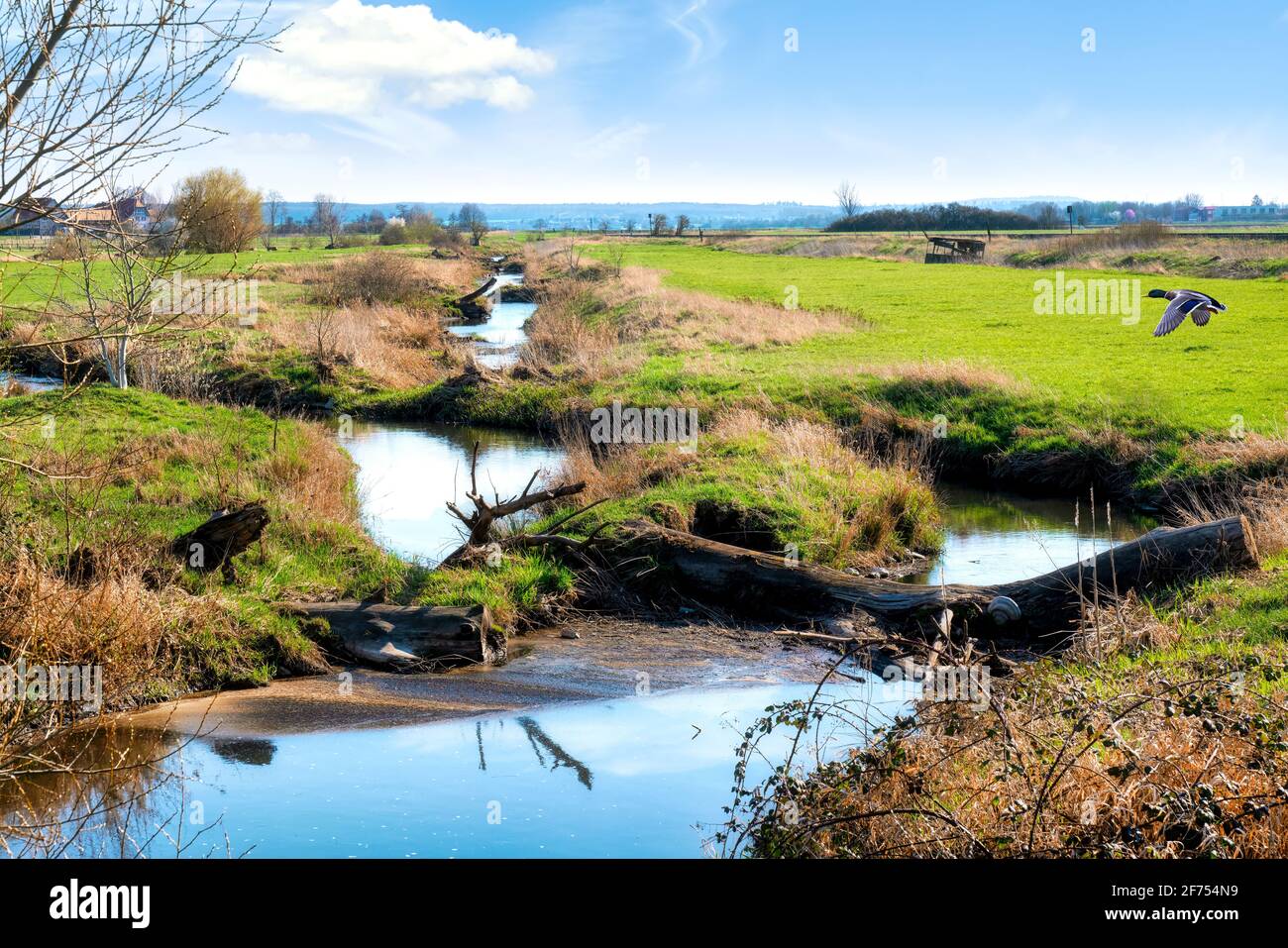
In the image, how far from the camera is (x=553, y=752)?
9.16 meters

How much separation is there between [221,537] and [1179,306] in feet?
38.2

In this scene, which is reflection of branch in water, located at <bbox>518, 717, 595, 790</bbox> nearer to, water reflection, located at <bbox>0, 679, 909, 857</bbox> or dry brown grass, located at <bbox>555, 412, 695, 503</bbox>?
water reflection, located at <bbox>0, 679, 909, 857</bbox>

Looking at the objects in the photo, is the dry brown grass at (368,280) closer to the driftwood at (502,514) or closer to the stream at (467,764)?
the driftwood at (502,514)

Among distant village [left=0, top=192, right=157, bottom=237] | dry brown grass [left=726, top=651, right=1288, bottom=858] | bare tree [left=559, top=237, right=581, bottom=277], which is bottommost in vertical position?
dry brown grass [left=726, top=651, right=1288, bottom=858]

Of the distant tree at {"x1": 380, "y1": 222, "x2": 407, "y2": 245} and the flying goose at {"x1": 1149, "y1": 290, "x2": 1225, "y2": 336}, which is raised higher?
the distant tree at {"x1": 380, "y1": 222, "x2": 407, "y2": 245}

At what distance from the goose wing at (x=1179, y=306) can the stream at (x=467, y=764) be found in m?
6.49

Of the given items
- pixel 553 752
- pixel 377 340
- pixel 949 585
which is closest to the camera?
pixel 553 752

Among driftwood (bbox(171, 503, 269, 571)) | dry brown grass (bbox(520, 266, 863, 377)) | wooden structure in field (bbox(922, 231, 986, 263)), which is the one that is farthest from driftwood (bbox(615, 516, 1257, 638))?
wooden structure in field (bbox(922, 231, 986, 263))

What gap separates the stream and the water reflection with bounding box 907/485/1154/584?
3851 millimetres

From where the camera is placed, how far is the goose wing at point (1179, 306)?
44.4ft

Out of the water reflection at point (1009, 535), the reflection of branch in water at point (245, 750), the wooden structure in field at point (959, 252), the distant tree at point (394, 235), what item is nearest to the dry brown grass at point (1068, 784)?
the reflection of branch in water at point (245, 750)

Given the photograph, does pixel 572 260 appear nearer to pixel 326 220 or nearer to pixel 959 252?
pixel 959 252

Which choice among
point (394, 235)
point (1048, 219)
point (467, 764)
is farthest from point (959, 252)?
point (467, 764)

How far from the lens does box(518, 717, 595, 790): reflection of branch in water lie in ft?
28.6
